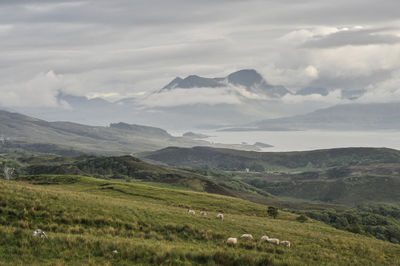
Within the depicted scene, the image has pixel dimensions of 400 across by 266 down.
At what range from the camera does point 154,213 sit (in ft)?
123

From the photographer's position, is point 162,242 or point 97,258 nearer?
point 97,258

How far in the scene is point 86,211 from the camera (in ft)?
109

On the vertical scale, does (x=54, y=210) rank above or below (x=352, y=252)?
above

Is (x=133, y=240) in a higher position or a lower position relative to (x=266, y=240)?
higher

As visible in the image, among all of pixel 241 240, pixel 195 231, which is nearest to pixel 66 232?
pixel 195 231

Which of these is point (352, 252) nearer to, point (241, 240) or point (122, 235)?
point (241, 240)

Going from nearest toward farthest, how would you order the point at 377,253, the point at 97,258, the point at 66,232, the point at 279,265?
the point at 97,258
the point at 279,265
the point at 66,232
the point at 377,253

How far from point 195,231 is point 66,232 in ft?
37.4

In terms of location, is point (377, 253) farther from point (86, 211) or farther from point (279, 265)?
point (86, 211)

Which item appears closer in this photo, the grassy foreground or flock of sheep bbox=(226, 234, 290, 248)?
the grassy foreground

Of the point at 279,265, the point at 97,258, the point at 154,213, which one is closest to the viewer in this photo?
the point at 97,258

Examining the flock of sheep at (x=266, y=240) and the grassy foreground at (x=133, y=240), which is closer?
the grassy foreground at (x=133, y=240)

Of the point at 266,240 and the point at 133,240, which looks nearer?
the point at 133,240

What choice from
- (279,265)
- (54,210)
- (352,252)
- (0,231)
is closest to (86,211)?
(54,210)
